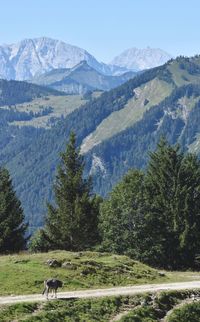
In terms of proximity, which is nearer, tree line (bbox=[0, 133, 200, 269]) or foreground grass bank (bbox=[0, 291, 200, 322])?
foreground grass bank (bbox=[0, 291, 200, 322])

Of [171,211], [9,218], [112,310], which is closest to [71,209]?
[9,218]

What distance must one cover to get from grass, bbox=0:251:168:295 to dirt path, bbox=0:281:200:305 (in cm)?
149

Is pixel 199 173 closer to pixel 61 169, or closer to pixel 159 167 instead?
pixel 159 167

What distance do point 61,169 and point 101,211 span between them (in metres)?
10.9

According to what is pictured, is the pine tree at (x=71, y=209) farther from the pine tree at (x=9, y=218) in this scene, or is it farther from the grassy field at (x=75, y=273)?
the grassy field at (x=75, y=273)

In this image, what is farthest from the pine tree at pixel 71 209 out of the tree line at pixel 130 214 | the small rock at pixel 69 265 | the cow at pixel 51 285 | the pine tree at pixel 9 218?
the cow at pixel 51 285

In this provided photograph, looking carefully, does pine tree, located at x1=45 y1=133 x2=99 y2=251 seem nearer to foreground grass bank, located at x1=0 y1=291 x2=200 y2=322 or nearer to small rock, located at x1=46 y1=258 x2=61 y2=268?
small rock, located at x1=46 y1=258 x2=61 y2=268

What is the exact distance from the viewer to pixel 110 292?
41.6m

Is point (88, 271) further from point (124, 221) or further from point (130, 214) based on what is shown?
point (130, 214)

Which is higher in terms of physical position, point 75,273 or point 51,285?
point 75,273

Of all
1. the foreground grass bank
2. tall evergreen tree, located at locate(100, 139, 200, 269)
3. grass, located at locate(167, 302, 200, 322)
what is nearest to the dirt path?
the foreground grass bank

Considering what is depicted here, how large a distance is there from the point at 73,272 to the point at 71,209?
2325cm

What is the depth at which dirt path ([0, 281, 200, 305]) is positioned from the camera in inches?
1479

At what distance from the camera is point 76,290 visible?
42.1 meters
